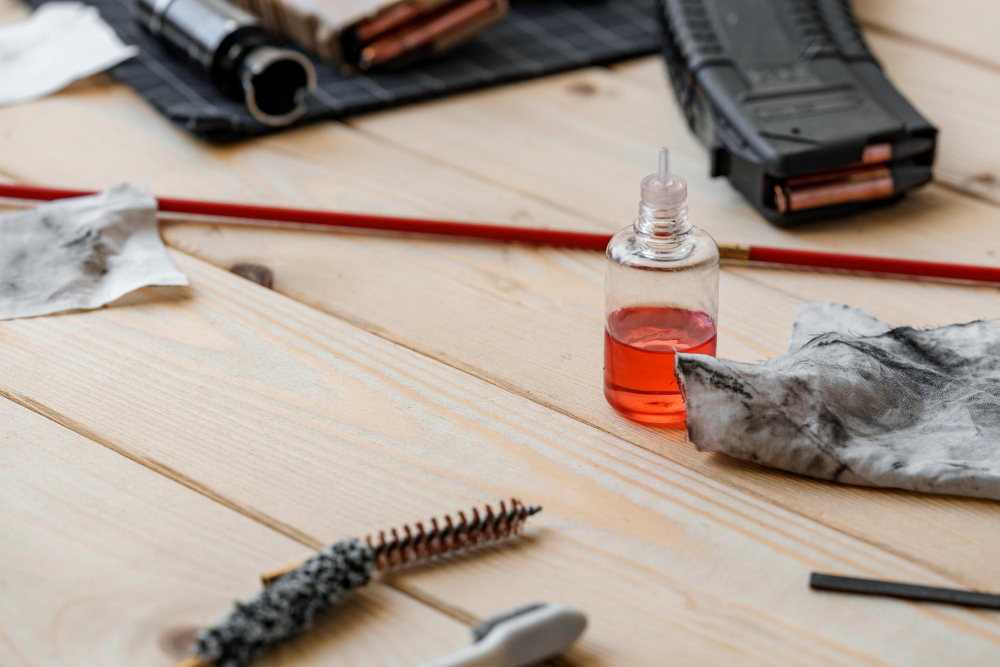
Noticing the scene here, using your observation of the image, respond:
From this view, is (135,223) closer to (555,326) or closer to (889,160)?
(555,326)

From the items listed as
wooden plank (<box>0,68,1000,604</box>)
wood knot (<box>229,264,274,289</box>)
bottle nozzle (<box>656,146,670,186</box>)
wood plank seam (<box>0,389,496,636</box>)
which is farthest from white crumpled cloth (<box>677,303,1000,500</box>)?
wood knot (<box>229,264,274,289</box>)

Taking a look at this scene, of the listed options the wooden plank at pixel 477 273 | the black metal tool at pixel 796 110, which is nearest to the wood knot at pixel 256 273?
the wooden plank at pixel 477 273

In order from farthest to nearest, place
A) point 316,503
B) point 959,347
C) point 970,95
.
Answer: 1. point 970,95
2. point 959,347
3. point 316,503

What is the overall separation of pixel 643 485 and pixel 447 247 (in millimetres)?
410

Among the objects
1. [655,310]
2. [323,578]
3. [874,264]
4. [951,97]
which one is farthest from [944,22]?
[323,578]

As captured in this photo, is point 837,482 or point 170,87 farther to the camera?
point 170,87

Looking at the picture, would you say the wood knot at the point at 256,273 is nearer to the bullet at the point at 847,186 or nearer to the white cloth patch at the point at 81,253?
the white cloth patch at the point at 81,253

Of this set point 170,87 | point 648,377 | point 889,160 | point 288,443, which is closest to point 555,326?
point 648,377

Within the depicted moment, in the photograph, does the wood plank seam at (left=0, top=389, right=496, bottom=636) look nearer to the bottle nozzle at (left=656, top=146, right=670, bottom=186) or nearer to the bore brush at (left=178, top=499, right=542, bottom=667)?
the bore brush at (left=178, top=499, right=542, bottom=667)

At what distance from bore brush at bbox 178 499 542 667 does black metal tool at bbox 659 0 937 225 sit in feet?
1.72

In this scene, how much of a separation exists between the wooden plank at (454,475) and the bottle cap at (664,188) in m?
0.18

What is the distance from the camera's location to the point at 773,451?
0.78 m

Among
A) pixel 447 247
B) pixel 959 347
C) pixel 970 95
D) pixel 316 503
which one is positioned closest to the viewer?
pixel 316 503

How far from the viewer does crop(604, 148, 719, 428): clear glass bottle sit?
82cm
